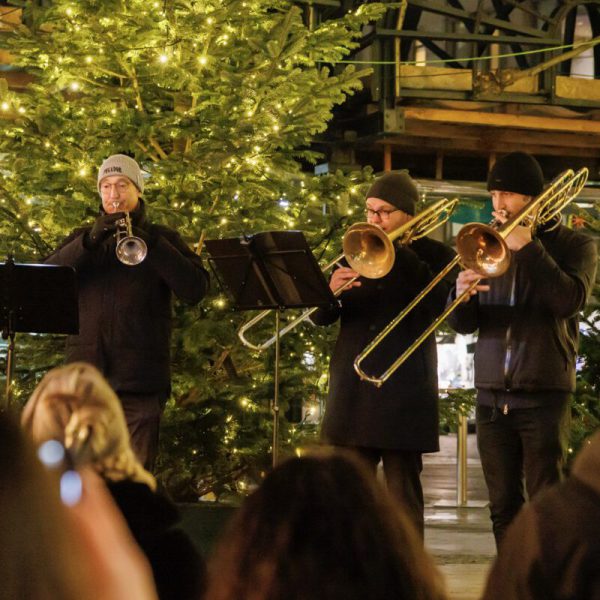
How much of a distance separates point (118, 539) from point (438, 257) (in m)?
4.16

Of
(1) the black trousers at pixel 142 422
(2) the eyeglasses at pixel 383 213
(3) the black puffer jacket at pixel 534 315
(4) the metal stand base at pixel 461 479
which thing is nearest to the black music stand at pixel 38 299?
(1) the black trousers at pixel 142 422

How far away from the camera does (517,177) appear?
563cm

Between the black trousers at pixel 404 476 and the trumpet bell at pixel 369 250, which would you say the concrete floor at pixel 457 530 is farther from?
the trumpet bell at pixel 369 250

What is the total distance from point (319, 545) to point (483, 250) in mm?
3672

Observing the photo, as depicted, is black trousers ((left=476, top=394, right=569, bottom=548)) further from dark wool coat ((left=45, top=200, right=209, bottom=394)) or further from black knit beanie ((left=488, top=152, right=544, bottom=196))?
dark wool coat ((left=45, top=200, right=209, bottom=394))

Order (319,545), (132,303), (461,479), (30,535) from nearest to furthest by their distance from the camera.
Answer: (30,535)
(319,545)
(132,303)
(461,479)

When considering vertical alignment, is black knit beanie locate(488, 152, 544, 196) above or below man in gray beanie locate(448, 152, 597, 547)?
above

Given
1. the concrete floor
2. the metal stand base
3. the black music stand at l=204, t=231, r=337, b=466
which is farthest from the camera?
the metal stand base

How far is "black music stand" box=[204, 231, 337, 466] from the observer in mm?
5855

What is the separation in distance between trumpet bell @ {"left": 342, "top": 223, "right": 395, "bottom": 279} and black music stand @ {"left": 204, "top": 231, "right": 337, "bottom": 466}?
0.58 ft

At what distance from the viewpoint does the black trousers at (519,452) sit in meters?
5.40

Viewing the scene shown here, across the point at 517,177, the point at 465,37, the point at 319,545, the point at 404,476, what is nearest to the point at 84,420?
the point at 319,545

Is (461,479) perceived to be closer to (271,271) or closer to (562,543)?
(271,271)

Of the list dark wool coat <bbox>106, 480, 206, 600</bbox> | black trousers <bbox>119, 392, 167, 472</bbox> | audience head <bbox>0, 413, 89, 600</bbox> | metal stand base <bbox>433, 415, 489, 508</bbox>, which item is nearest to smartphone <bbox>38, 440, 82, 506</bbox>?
audience head <bbox>0, 413, 89, 600</bbox>
